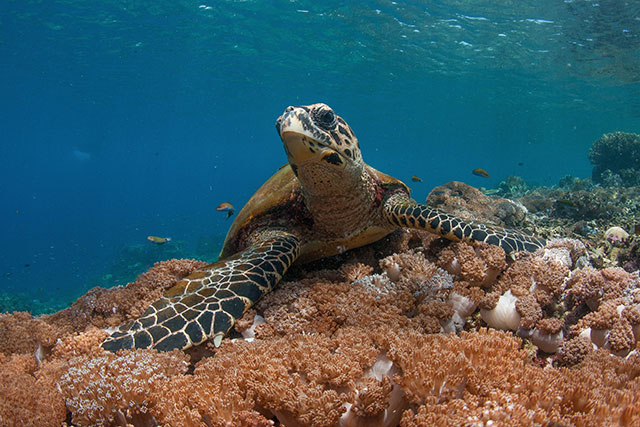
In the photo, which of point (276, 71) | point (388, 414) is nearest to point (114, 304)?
point (388, 414)

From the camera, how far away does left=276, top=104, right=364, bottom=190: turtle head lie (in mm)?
3334

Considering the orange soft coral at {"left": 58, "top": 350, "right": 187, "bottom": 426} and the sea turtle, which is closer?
the orange soft coral at {"left": 58, "top": 350, "right": 187, "bottom": 426}

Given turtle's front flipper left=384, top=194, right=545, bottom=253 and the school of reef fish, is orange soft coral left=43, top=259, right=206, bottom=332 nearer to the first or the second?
the school of reef fish

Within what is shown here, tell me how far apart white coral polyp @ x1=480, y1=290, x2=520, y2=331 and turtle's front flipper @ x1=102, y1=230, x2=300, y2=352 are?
1.78 meters

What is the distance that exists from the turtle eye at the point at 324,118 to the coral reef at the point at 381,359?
1.60m

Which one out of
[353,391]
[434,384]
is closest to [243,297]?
[353,391]

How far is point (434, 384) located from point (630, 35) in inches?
1002

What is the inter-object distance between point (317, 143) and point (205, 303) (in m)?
1.81

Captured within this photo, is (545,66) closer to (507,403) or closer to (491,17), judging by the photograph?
(491,17)

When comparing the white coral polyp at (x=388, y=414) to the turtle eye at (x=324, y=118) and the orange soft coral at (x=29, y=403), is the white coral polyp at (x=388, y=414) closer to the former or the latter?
the orange soft coral at (x=29, y=403)

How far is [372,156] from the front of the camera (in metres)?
123

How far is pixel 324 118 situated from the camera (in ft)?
11.4

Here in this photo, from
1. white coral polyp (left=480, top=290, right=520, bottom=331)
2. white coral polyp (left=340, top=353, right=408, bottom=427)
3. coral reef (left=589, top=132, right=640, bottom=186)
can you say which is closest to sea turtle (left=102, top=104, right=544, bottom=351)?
white coral polyp (left=480, top=290, right=520, bottom=331)

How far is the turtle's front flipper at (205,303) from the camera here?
2.33 meters
